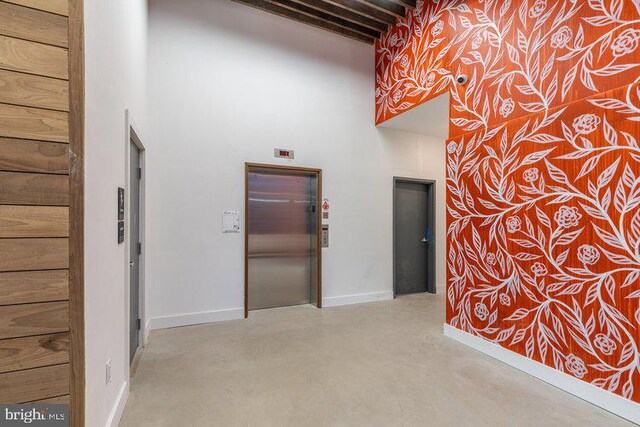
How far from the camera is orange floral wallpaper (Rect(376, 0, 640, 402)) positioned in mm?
2082

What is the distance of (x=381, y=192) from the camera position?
16.3 feet

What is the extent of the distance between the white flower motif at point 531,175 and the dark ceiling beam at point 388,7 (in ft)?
9.65

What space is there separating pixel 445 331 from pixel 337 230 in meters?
2.00

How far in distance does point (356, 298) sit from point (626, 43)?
13.1ft

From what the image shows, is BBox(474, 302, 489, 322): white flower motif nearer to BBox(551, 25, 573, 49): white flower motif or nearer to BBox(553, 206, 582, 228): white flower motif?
BBox(553, 206, 582, 228): white flower motif

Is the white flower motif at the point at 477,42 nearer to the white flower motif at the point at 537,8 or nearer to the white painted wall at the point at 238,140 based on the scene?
the white flower motif at the point at 537,8

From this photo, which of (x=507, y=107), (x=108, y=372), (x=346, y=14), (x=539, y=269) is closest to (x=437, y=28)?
(x=346, y=14)

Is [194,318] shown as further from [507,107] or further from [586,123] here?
[586,123]

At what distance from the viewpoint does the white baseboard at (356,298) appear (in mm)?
4535

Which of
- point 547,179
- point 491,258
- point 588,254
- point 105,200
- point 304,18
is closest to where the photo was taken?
point 105,200

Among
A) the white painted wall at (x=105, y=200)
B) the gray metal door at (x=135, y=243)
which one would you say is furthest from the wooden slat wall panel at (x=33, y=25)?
the gray metal door at (x=135, y=243)

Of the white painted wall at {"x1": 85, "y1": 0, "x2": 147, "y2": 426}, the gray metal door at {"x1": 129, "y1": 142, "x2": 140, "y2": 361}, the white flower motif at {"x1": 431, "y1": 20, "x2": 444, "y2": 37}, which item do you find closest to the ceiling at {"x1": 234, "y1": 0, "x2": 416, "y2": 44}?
the white flower motif at {"x1": 431, "y1": 20, "x2": 444, "y2": 37}

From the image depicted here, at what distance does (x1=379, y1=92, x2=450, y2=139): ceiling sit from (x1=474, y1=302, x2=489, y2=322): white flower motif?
7.84 feet

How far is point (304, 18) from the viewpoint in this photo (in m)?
4.35
